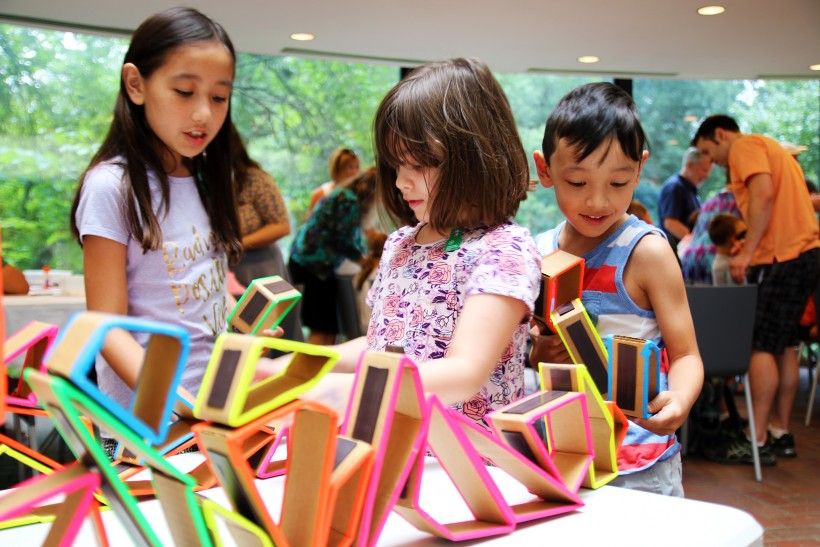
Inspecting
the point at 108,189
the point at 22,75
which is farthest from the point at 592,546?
the point at 22,75

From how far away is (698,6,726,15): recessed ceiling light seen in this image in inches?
203

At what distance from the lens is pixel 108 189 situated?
1.51 m

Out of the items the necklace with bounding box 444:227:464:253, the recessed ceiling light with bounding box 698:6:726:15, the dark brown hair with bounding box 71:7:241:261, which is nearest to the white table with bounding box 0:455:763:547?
the necklace with bounding box 444:227:464:253

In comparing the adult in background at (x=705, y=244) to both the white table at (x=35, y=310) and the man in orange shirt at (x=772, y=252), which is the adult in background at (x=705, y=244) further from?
the white table at (x=35, y=310)

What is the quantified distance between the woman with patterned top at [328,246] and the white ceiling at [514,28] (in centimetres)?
119

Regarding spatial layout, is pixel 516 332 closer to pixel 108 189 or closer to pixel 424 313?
pixel 424 313

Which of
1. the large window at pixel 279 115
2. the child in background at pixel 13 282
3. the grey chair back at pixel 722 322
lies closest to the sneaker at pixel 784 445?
the grey chair back at pixel 722 322

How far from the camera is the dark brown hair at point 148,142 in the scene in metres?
1.48

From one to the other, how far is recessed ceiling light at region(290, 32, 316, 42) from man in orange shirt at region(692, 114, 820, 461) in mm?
2848

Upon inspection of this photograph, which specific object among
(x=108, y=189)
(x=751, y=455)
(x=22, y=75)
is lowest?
(x=751, y=455)

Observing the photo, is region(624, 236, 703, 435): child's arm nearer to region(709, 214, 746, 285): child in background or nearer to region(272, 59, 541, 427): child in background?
region(272, 59, 541, 427): child in background

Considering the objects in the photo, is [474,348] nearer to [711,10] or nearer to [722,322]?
[722,322]

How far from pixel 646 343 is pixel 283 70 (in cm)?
619

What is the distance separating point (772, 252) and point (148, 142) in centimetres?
383
